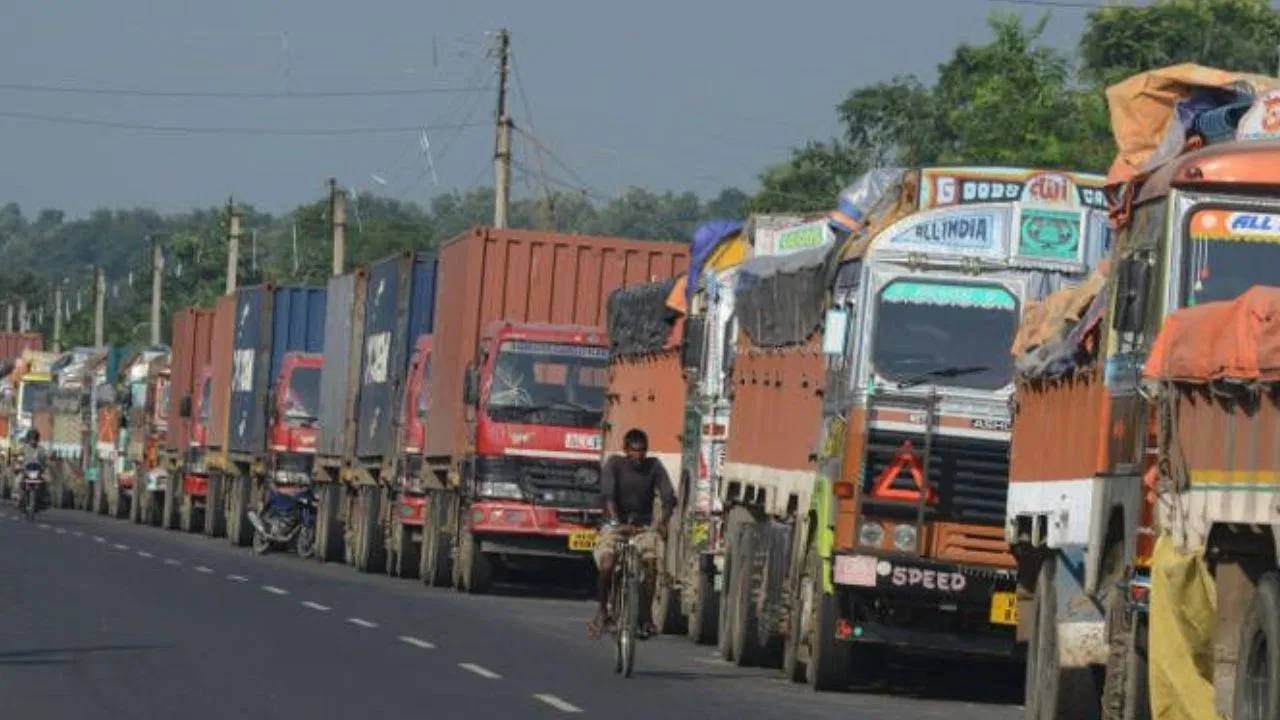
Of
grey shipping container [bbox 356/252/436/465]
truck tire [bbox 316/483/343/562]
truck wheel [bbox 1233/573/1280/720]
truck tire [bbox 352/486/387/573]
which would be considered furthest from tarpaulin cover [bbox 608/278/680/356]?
truck wheel [bbox 1233/573/1280/720]

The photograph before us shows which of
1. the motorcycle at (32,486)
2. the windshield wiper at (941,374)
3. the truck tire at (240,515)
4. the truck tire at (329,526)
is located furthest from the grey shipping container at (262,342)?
the windshield wiper at (941,374)

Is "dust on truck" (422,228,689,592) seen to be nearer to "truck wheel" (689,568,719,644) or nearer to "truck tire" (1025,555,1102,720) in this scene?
"truck wheel" (689,568,719,644)

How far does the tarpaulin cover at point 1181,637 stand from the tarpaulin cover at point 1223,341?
0.80 m

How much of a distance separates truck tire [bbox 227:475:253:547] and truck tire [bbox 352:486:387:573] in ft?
32.1

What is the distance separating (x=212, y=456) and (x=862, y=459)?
38.3 meters

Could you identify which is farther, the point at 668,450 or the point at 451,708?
the point at 668,450

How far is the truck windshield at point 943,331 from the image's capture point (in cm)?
2194

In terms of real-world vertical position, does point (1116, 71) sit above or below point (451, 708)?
above

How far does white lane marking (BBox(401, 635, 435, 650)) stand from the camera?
25.2 meters

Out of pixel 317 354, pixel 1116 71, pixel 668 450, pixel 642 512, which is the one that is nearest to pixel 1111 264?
pixel 642 512

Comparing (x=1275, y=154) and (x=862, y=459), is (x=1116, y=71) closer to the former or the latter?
(x=862, y=459)

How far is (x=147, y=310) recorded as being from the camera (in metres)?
183

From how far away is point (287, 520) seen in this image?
5081 cm

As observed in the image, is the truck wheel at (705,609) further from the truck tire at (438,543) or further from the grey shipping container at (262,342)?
the grey shipping container at (262,342)
